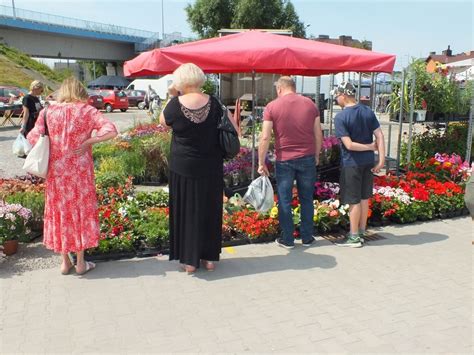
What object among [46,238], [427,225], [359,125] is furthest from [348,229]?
[46,238]

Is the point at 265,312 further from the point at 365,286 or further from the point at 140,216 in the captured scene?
the point at 140,216

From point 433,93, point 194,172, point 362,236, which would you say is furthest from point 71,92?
point 433,93

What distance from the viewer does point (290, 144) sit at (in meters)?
4.70

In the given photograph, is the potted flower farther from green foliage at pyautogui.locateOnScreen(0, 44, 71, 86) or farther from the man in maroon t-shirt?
green foliage at pyautogui.locateOnScreen(0, 44, 71, 86)

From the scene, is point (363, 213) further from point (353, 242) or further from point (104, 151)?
point (104, 151)

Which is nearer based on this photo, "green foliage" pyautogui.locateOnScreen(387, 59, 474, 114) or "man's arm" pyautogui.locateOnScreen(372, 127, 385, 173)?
"man's arm" pyautogui.locateOnScreen(372, 127, 385, 173)

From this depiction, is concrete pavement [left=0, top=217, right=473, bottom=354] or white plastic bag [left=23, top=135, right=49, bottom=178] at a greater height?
white plastic bag [left=23, top=135, right=49, bottom=178]

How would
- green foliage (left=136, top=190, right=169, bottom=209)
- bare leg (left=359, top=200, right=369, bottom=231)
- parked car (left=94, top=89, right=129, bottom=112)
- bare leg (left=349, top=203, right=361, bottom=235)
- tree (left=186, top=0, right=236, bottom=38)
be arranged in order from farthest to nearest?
tree (left=186, top=0, right=236, bottom=38), parked car (left=94, top=89, right=129, bottom=112), green foliage (left=136, top=190, right=169, bottom=209), bare leg (left=359, top=200, right=369, bottom=231), bare leg (left=349, top=203, right=361, bottom=235)

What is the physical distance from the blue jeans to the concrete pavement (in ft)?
0.97

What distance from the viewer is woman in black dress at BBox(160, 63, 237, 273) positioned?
392 centimetres

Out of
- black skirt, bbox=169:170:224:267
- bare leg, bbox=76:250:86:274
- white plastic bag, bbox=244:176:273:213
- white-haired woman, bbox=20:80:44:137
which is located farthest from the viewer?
white-haired woman, bbox=20:80:44:137

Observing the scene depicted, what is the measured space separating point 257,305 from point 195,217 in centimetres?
96

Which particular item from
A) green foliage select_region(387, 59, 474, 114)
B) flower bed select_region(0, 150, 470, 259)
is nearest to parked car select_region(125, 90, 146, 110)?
green foliage select_region(387, 59, 474, 114)

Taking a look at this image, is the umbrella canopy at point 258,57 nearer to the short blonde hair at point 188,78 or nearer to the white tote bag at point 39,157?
the short blonde hair at point 188,78
